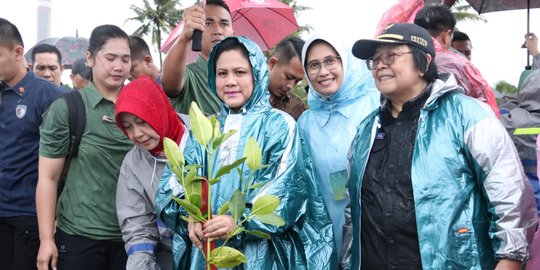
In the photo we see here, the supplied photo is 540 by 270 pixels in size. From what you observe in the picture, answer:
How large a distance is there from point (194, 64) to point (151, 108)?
858 millimetres

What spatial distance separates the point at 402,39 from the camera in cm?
272

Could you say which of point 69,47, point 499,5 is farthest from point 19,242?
point 69,47

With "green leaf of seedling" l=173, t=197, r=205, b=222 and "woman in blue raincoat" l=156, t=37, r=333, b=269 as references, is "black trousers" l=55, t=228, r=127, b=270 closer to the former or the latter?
"woman in blue raincoat" l=156, t=37, r=333, b=269

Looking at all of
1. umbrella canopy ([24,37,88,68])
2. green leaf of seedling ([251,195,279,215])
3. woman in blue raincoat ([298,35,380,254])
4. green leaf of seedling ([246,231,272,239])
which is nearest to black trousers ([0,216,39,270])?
woman in blue raincoat ([298,35,380,254])

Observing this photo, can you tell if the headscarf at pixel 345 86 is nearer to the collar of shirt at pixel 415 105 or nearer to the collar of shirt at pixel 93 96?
the collar of shirt at pixel 415 105

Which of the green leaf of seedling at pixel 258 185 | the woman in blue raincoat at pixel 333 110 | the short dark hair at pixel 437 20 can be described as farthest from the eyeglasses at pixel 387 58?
the short dark hair at pixel 437 20

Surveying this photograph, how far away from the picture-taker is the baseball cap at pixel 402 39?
8.95 feet

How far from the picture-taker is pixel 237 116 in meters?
3.07

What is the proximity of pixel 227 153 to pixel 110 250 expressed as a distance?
1.08m

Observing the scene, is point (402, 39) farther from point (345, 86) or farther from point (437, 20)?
point (437, 20)

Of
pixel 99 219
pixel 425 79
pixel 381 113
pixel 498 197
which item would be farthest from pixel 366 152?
pixel 99 219

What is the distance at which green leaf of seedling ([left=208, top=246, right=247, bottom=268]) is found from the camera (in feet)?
8.04

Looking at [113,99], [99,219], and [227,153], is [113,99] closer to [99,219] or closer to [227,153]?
[99,219]

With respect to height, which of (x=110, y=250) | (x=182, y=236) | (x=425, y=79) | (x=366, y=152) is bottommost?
(x=110, y=250)
